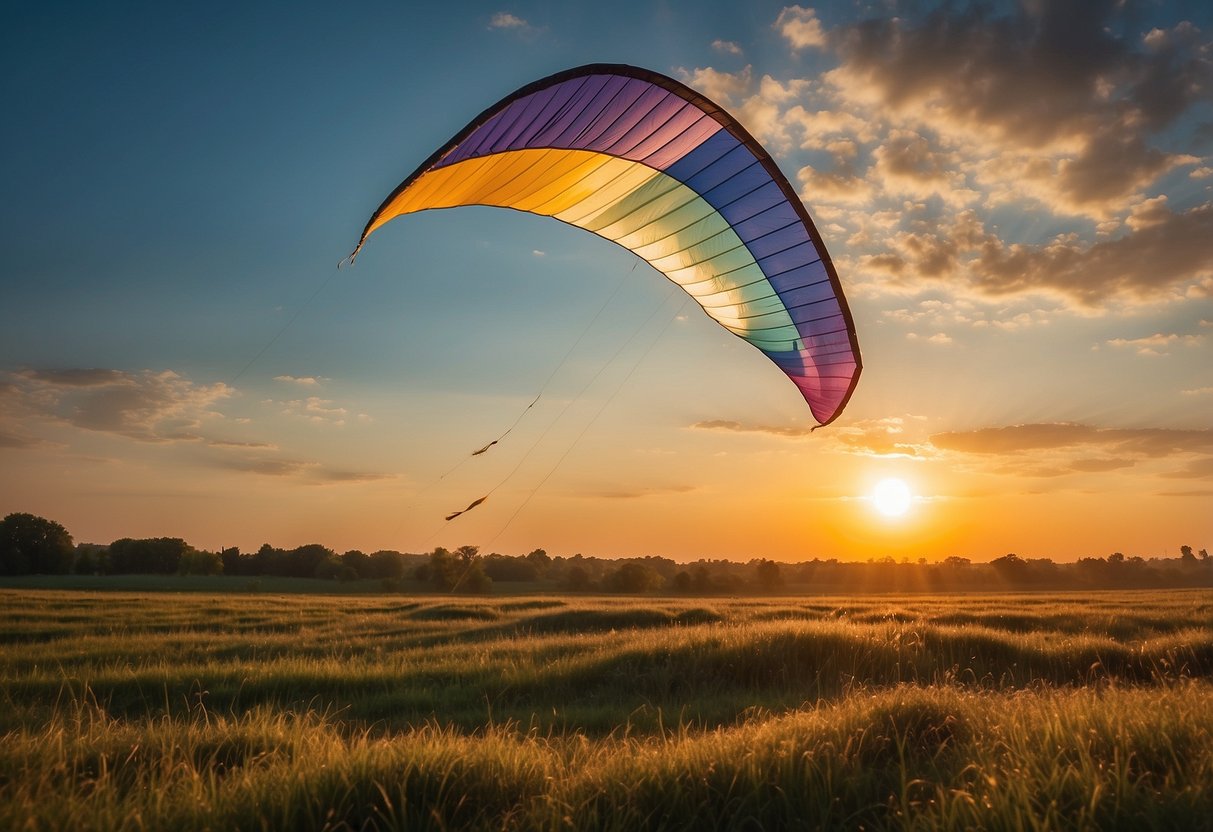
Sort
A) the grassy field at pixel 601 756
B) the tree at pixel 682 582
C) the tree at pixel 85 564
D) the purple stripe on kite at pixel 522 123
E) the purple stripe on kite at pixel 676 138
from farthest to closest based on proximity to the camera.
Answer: the tree at pixel 682 582 < the tree at pixel 85 564 < the purple stripe on kite at pixel 676 138 < the purple stripe on kite at pixel 522 123 < the grassy field at pixel 601 756

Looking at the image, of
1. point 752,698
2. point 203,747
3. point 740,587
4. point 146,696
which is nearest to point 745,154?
point 752,698

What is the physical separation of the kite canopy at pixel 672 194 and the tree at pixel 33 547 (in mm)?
83498

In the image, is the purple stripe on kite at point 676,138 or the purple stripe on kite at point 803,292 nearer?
the purple stripe on kite at point 676,138

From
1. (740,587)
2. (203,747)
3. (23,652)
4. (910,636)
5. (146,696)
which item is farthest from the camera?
(740,587)

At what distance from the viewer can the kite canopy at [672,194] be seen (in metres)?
7.04

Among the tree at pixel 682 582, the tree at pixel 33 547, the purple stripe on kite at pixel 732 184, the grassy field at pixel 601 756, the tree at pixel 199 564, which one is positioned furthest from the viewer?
the tree at pixel 682 582

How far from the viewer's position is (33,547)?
235ft

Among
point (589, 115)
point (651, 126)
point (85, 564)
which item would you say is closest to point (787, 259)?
point (651, 126)

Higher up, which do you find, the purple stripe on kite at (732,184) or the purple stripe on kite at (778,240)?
the purple stripe on kite at (732,184)

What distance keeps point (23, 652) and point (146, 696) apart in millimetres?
5568

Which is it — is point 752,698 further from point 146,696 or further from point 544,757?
point 146,696

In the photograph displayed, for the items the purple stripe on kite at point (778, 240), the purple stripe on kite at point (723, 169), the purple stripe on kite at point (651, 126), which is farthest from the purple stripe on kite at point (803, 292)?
the purple stripe on kite at point (651, 126)

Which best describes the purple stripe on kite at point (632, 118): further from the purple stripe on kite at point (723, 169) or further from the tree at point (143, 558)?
the tree at point (143, 558)

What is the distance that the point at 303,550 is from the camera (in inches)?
3408
